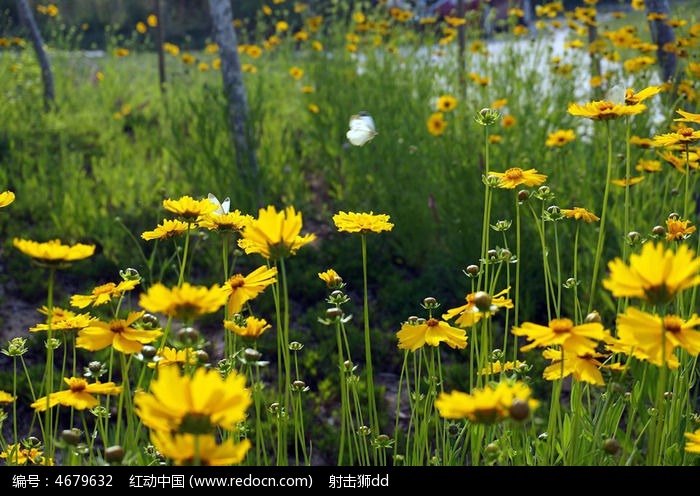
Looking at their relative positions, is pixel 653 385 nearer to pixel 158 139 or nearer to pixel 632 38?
pixel 632 38

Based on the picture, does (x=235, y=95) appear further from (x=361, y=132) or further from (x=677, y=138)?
(x=677, y=138)

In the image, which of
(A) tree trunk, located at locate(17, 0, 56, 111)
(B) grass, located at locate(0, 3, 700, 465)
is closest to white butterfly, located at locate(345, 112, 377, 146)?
(B) grass, located at locate(0, 3, 700, 465)

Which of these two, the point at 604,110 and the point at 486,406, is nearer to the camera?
the point at 486,406

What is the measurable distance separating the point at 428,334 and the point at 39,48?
4.61m

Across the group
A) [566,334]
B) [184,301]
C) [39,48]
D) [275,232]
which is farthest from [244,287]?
[39,48]

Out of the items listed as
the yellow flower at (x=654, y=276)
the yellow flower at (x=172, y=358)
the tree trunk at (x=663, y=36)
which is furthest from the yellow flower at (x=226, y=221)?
the tree trunk at (x=663, y=36)

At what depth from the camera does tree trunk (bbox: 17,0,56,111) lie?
205 inches

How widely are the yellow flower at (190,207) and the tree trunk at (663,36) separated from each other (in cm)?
311

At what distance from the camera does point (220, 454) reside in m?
0.85

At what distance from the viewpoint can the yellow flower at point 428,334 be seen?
1.41m

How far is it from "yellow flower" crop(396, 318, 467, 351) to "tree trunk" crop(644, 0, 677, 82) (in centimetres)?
297

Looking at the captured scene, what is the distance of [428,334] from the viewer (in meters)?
1.42

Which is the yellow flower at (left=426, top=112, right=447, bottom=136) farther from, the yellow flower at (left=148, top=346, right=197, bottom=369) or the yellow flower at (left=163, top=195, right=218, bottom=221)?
the yellow flower at (left=148, top=346, right=197, bottom=369)
